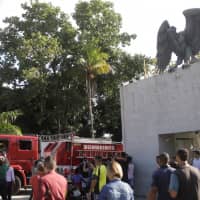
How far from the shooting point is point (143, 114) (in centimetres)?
1822

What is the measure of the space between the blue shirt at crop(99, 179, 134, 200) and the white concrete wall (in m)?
10.4

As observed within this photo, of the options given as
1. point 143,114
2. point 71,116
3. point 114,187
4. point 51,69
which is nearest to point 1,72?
point 51,69

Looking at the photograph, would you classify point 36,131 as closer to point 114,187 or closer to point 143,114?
point 143,114

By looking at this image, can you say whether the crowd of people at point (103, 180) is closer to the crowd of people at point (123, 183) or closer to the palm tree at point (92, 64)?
the crowd of people at point (123, 183)

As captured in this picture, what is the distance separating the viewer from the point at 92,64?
36000 mm

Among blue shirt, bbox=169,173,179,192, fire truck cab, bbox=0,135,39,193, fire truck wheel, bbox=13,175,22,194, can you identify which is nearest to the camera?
blue shirt, bbox=169,173,179,192

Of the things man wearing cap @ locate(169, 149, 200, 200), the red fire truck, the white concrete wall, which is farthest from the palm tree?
man wearing cap @ locate(169, 149, 200, 200)

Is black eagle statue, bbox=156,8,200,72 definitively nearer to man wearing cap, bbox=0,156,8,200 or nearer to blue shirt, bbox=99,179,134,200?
man wearing cap, bbox=0,156,8,200

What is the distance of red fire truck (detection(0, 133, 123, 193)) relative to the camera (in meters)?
20.5

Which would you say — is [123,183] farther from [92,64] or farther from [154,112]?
[92,64]

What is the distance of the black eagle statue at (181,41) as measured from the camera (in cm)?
1672

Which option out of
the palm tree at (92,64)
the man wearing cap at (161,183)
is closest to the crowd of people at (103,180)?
the man wearing cap at (161,183)

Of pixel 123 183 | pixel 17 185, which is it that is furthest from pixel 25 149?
pixel 123 183

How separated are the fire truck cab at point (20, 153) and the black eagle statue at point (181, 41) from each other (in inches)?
288
